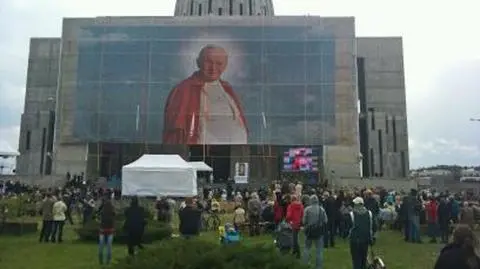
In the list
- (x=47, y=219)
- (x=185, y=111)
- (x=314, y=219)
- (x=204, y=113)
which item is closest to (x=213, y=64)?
(x=204, y=113)

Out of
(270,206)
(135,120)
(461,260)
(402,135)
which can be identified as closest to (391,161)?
(402,135)

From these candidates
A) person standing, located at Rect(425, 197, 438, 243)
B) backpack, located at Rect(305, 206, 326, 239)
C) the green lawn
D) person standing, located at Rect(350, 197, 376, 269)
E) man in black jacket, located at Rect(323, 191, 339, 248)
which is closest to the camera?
person standing, located at Rect(350, 197, 376, 269)

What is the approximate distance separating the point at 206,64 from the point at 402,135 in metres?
22.9

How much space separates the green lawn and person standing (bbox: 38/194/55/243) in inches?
12.0

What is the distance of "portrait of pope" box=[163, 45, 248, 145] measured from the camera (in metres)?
45.9

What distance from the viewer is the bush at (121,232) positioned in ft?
51.7

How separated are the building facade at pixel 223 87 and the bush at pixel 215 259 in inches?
1556

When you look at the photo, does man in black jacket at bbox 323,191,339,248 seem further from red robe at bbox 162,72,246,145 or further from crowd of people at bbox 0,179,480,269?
red robe at bbox 162,72,246,145

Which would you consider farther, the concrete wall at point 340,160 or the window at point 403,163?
the window at point 403,163

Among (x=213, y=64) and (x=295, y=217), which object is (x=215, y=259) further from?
(x=213, y=64)

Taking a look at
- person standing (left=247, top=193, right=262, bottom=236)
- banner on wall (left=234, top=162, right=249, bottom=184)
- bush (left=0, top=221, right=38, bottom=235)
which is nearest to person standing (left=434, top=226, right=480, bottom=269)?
person standing (left=247, top=193, right=262, bottom=236)

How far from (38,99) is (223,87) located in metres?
23.6

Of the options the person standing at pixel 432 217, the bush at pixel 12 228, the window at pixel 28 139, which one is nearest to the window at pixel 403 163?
the window at pixel 28 139

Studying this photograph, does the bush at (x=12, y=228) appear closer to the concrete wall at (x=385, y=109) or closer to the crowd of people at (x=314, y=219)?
the crowd of people at (x=314, y=219)
